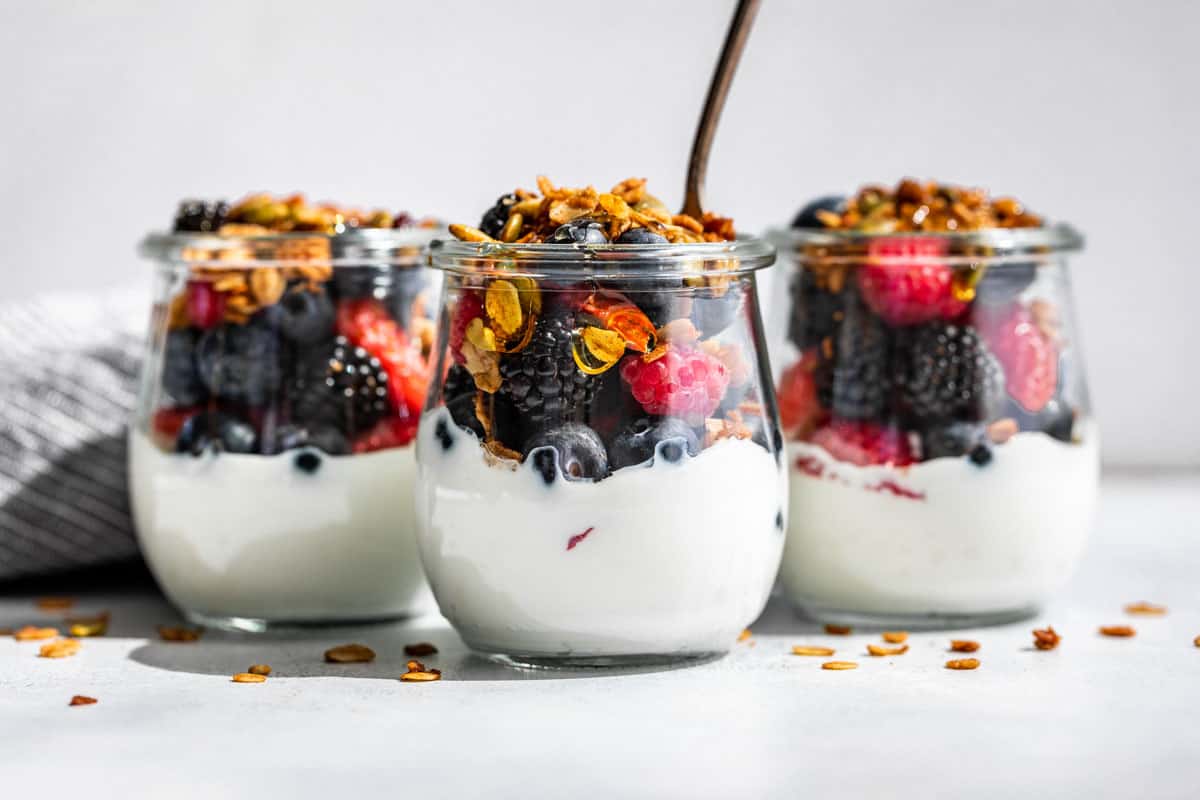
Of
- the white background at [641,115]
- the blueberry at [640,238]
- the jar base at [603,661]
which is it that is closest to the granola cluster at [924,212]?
the blueberry at [640,238]

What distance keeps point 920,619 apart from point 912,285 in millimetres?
249

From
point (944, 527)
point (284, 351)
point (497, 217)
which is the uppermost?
point (497, 217)

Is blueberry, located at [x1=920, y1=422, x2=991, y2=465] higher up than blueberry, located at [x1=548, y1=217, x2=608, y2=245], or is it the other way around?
blueberry, located at [x1=548, y1=217, x2=608, y2=245]

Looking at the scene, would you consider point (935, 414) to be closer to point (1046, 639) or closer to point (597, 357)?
point (1046, 639)

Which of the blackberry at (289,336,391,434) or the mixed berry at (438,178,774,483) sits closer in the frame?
the mixed berry at (438,178,774,483)

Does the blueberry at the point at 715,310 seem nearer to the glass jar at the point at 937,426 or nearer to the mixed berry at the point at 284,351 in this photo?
the glass jar at the point at 937,426

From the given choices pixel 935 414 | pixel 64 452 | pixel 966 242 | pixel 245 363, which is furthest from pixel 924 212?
pixel 64 452

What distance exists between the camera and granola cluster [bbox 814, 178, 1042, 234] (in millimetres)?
1144

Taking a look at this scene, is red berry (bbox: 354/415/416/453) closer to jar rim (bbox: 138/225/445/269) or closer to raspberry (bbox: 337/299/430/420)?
raspberry (bbox: 337/299/430/420)

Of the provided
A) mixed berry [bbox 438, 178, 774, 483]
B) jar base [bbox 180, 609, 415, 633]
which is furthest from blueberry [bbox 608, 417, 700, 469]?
jar base [bbox 180, 609, 415, 633]

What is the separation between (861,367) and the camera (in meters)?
A: 1.11

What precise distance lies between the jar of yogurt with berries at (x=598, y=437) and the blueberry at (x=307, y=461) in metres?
0.12

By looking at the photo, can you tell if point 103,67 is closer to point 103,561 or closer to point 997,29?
point 103,561

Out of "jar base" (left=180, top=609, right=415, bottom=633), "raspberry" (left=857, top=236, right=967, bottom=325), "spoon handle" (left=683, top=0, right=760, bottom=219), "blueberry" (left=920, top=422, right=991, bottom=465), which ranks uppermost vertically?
"spoon handle" (left=683, top=0, right=760, bottom=219)
